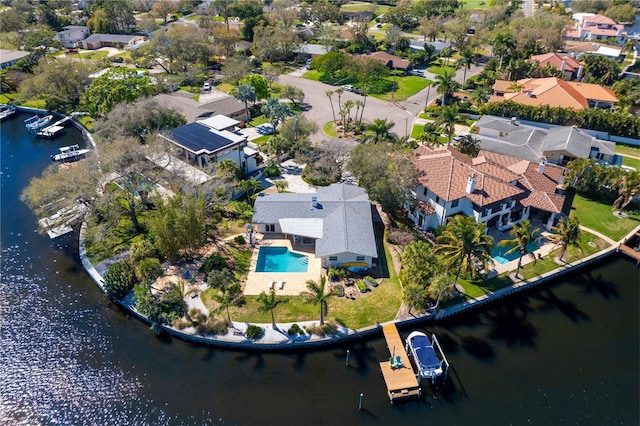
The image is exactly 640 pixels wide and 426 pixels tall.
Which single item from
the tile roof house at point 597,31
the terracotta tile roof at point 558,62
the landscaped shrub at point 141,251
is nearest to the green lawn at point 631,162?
the terracotta tile roof at point 558,62

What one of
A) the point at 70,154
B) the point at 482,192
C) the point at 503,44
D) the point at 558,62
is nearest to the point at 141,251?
the point at 70,154

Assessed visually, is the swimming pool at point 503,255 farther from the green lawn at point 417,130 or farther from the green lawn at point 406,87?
the green lawn at point 406,87

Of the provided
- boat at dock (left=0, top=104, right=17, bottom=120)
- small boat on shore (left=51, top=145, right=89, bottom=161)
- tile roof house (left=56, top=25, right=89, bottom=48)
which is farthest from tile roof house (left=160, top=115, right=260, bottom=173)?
tile roof house (left=56, top=25, right=89, bottom=48)

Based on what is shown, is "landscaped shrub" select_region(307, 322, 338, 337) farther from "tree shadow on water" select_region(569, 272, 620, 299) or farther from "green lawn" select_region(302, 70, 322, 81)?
"green lawn" select_region(302, 70, 322, 81)

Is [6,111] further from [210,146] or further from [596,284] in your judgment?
[596,284]

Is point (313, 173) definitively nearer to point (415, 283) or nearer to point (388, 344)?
point (415, 283)
